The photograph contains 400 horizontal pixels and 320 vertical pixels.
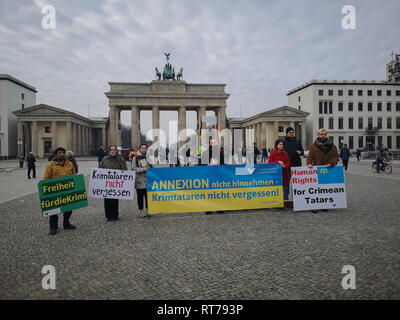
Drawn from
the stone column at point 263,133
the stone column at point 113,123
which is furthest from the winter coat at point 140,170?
the stone column at point 263,133

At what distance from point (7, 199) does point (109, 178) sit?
223 inches

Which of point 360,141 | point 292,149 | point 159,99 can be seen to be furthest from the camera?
point 360,141

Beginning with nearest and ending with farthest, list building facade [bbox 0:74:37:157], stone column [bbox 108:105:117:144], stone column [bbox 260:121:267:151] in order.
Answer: stone column [bbox 108:105:117:144], building facade [bbox 0:74:37:157], stone column [bbox 260:121:267:151]

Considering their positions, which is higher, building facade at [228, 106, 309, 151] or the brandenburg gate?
the brandenburg gate

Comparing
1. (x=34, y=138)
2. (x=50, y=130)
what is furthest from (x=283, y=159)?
(x=50, y=130)

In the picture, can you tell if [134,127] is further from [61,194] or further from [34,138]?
[61,194]

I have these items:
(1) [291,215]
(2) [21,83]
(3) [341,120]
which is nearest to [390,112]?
(3) [341,120]

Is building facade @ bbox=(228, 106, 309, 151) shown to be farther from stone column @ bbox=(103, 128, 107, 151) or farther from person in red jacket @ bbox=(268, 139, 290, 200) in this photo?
person in red jacket @ bbox=(268, 139, 290, 200)

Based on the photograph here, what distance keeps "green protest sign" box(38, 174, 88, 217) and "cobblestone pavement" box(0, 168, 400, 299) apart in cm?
52

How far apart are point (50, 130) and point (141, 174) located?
63.2m

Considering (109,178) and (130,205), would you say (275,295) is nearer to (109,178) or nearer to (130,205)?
(109,178)

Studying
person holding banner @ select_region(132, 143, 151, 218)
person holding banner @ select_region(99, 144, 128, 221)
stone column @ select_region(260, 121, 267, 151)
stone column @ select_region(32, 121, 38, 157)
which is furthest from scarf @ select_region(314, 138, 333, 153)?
stone column @ select_region(32, 121, 38, 157)

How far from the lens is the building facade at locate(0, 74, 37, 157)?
59.1m

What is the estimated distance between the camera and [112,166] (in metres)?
7.38
